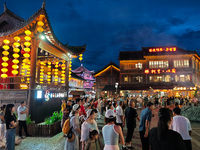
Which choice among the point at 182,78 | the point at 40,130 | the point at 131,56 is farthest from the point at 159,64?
the point at 40,130

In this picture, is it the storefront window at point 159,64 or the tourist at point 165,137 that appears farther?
the storefront window at point 159,64

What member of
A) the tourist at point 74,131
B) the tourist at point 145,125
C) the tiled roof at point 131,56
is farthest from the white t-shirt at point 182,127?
the tiled roof at point 131,56

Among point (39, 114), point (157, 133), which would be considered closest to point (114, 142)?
point (157, 133)

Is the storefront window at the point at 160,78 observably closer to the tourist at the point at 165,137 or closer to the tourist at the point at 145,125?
the tourist at the point at 145,125

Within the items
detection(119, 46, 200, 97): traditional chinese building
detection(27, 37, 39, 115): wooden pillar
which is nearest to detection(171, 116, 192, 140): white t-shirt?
detection(27, 37, 39, 115): wooden pillar

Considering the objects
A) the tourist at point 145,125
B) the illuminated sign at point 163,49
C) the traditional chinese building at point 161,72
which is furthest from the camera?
the illuminated sign at point 163,49

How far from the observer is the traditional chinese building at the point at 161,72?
3659 cm

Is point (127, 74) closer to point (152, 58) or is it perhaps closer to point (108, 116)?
point (152, 58)

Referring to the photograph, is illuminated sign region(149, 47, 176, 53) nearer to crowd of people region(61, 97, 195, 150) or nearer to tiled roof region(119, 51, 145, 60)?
tiled roof region(119, 51, 145, 60)

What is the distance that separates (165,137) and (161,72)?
125 feet

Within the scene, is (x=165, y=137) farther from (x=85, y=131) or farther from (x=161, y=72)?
(x=161, y=72)

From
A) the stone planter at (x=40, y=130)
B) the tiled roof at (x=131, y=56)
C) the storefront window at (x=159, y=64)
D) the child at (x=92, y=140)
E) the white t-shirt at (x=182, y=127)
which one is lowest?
→ the stone planter at (x=40, y=130)

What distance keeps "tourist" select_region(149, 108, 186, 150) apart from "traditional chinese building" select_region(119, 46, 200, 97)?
1361 inches

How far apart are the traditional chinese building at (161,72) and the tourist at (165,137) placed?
3458 cm
